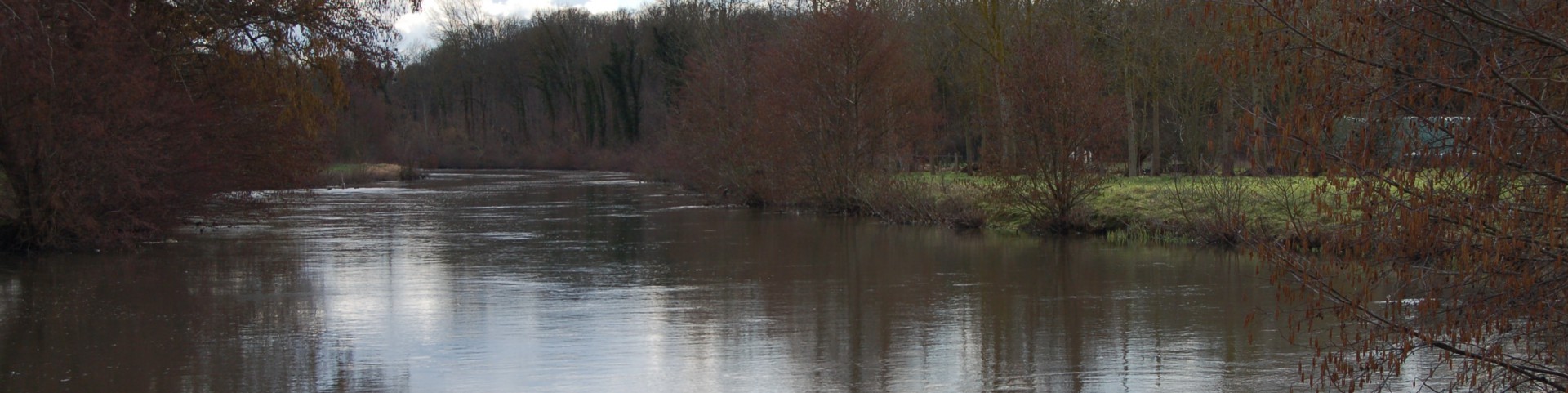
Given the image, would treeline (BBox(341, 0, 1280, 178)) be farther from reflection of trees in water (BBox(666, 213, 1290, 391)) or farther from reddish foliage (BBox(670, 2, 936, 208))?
reflection of trees in water (BBox(666, 213, 1290, 391))

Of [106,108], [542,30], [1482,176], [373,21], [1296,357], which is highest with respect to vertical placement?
[542,30]

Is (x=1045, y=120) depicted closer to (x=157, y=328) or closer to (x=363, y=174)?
(x=157, y=328)

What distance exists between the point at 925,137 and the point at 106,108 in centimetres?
1757

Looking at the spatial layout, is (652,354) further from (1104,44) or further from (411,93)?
(411,93)

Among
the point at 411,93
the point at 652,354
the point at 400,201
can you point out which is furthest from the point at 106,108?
the point at 411,93

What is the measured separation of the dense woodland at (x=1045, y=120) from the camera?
611cm

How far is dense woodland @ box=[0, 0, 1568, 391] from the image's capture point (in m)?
6.11

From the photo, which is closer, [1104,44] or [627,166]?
[1104,44]

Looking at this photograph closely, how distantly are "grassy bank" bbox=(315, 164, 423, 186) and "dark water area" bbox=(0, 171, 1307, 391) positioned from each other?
3607 centimetres

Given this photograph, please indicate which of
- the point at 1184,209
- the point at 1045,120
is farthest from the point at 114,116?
the point at 1184,209

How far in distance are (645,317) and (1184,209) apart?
462 inches

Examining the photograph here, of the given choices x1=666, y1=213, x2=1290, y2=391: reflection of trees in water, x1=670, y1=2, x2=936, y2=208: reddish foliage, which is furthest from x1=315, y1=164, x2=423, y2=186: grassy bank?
x1=666, y1=213, x2=1290, y2=391: reflection of trees in water

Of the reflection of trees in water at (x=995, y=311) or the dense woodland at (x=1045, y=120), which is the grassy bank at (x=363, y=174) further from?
the reflection of trees in water at (x=995, y=311)

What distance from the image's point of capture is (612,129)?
8856cm
